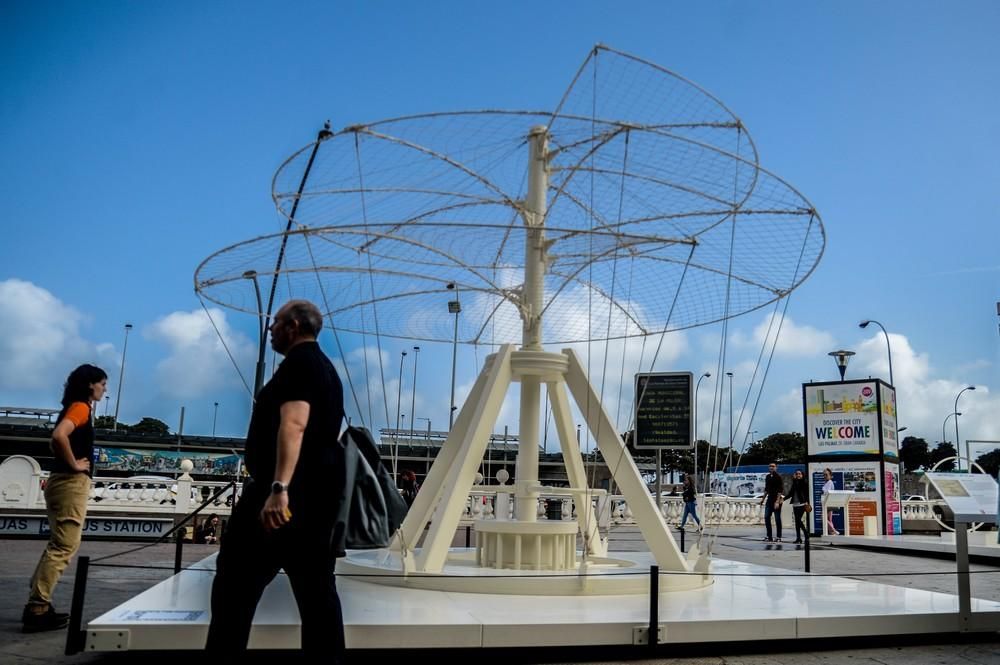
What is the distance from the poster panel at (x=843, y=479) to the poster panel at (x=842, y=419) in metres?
0.42

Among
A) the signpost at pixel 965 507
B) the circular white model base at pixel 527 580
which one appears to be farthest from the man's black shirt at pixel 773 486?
the circular white model base at pixel 527 580

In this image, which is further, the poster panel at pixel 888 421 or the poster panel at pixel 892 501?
the poster panel at pixel 888 421

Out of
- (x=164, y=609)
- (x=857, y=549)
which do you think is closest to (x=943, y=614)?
(x=164, y=609)

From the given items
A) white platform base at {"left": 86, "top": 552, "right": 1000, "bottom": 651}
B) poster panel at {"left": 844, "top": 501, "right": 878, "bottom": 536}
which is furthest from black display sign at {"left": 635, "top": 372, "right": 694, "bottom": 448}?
white platform base at {"left": 86, "top": 552, "right": 1000, "bottom": 651}

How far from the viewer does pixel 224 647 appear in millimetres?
4012

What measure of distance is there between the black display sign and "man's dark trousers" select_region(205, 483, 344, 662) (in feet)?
70.6

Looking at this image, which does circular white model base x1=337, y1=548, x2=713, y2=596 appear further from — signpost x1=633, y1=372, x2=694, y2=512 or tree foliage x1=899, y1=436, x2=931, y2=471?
tree foliage x1=899, y1=436, x2=931, y2=471

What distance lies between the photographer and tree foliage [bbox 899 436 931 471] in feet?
343

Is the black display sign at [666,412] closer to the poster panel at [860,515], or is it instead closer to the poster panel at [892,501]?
the poster panel at [860,515]

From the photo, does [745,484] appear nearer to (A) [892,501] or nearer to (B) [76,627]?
(A) [892,501]

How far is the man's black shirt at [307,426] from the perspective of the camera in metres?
A: 4.26

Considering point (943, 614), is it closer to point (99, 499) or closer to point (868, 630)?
point (868, 630)

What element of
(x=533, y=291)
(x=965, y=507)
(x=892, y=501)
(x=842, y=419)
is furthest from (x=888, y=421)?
(x=533, y=291)

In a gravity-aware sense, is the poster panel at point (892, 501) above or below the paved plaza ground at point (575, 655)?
above
